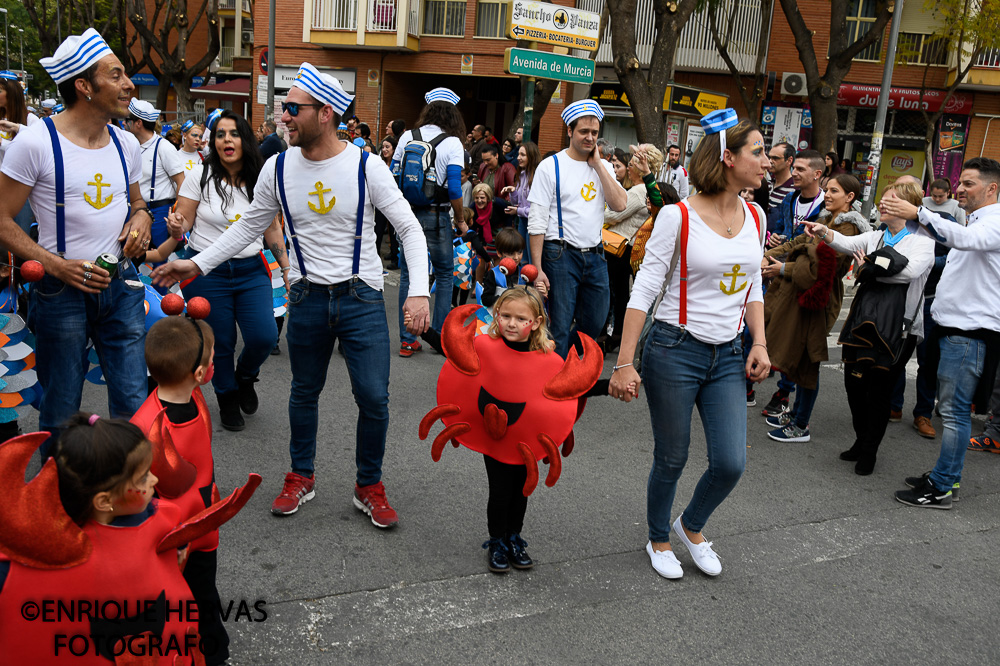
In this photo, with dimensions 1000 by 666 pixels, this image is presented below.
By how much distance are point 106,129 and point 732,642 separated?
337 centimetres

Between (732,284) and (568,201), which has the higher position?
(568,201)

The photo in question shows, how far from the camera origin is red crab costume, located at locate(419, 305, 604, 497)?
3.40 m

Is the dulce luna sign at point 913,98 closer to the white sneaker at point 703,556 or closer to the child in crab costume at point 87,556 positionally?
the white sneaker at point 703,556

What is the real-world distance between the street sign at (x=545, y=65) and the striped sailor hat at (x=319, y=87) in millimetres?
6872

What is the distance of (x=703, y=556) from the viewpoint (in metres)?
3.82

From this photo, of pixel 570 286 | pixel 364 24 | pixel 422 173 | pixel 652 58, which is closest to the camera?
pixel 570 286

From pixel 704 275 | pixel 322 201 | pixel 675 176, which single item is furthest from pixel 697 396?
pixel 675 176

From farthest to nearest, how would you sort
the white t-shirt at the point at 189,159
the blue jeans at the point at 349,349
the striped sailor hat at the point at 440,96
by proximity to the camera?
the striped sailor hat at the point at 440,96 → the white t-shirt at the point at 189,159 → the blue jeans at the point at 349,349

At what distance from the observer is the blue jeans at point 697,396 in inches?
139

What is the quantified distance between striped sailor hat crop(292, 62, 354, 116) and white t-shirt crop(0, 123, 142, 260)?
33.5 inches

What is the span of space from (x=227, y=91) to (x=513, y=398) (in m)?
37.9

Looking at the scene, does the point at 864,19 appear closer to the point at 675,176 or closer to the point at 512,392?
the point at 675,176

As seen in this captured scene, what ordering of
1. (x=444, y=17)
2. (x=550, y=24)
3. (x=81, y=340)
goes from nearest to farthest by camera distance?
(x=81, y=340)
(x=550, y=24)
(x=444, y=17)

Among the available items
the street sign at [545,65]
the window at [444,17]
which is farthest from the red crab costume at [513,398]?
the window at [444,17]
